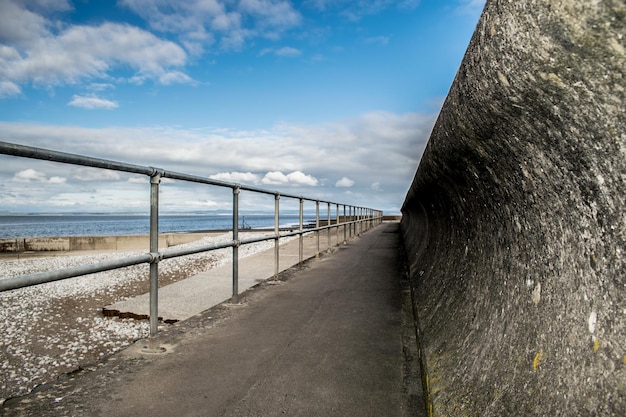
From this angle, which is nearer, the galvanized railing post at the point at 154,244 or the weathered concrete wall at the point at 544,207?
the weathered concrete wall at the point at 544,207

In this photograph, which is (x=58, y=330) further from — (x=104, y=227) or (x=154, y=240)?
(x=104, y=227)

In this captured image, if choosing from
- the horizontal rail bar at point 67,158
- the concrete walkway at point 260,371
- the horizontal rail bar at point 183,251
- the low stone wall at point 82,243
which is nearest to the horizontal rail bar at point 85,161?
the horizontal rail bar at point 67,158

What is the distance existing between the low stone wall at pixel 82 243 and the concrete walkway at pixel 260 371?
18285 millimetres

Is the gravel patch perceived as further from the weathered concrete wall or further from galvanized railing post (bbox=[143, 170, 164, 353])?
the weathered concrete wall

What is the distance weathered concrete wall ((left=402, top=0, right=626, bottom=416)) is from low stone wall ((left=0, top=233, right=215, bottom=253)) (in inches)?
806

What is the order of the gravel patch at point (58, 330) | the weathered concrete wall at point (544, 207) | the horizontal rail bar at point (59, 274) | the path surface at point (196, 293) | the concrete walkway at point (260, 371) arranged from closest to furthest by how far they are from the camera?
1. the weathered concrete wall at point (544, 207)
2. the horizontal rail bar at point (59, 274)
3. the concrete walkway at point (260, 371)
4. the gravel patch at point (58, 330)
5. the path surface at point (196, 293)

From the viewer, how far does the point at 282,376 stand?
8.11ft

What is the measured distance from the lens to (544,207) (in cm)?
132

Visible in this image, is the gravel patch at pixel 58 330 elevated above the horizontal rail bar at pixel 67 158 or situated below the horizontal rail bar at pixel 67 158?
below

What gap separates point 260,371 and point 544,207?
1848mm

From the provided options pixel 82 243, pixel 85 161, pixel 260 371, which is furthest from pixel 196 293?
pixel 82 243

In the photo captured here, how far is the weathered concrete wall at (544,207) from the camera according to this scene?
0.92 metres

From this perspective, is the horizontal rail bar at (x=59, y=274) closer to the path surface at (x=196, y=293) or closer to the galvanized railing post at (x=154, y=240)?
the galvanized railing post at (x=154, y=240)

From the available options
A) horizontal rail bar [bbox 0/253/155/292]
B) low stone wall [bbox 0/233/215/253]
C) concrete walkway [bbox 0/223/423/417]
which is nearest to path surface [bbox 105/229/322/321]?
concrete walkway [bbox 0/223/423/417]
